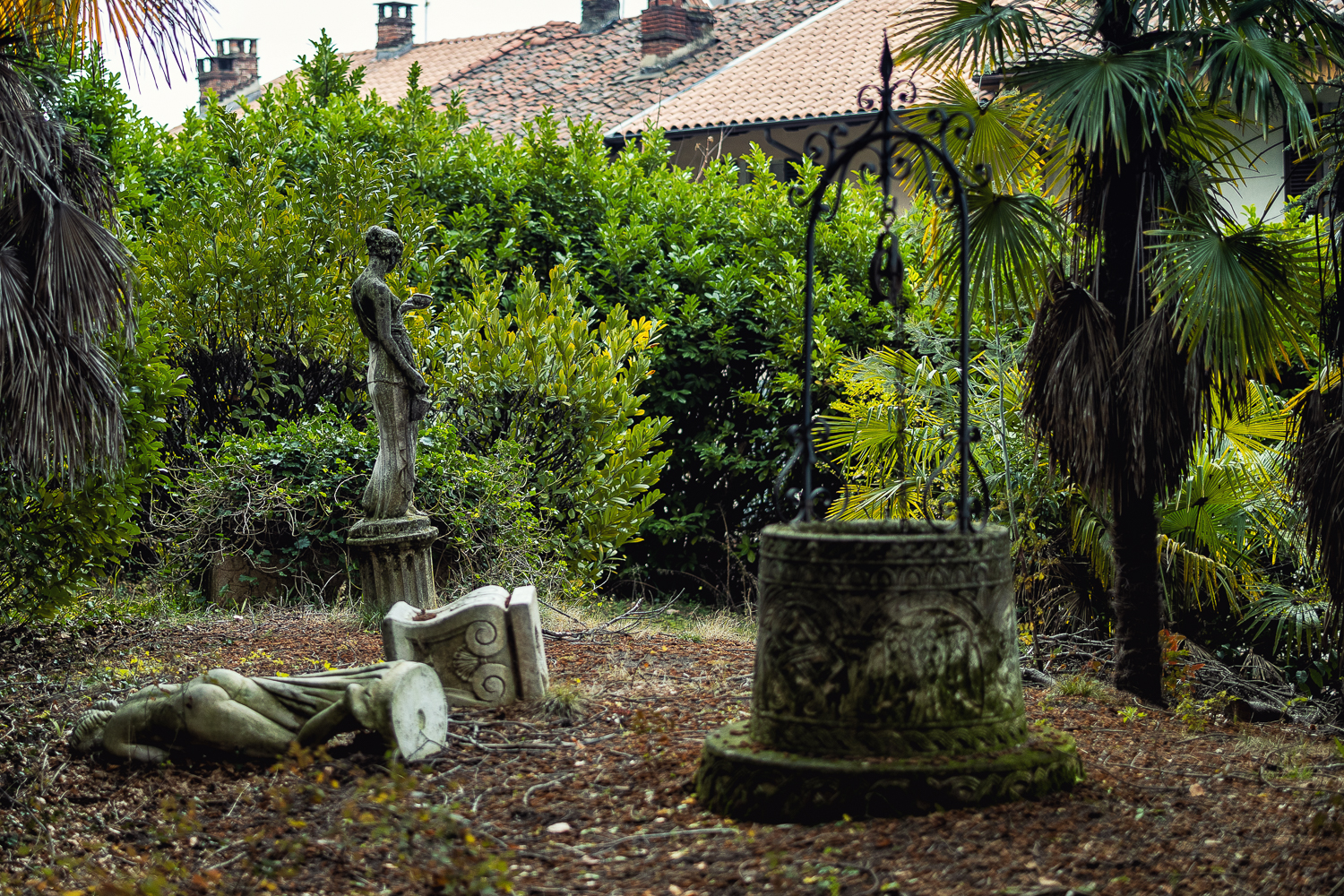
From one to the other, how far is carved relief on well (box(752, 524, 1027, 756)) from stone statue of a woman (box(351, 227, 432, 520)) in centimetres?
368

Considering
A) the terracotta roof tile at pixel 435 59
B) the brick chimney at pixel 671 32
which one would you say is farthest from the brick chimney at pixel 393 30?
the brick chimney at pixel 671 32

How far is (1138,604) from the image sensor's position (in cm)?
666

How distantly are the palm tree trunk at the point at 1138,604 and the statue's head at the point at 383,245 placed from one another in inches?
169

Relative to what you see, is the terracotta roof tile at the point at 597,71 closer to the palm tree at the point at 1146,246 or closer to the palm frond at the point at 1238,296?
the palm tree at the point at 1146,246

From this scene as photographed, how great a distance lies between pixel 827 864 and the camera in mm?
3693

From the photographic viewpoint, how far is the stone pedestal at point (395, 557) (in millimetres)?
7305

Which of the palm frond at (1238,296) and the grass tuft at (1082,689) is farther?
the grass tuft at (1082,689)

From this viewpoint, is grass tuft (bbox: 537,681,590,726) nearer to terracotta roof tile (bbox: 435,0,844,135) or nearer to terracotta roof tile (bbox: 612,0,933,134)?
terracotta roof tile (bbox: 612,0,933,134)

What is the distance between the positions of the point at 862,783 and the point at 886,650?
0.43 meters

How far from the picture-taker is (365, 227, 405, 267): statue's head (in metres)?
7.22

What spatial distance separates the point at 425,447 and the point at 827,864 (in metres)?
5.90

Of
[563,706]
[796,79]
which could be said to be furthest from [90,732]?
[796,79]

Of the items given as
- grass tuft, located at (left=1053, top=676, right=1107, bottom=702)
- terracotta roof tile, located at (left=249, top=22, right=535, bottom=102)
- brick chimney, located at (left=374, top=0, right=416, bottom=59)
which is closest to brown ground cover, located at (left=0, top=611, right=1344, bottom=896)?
grass tuft, located at (left=1053, top=676, right=1107, bottom=702)

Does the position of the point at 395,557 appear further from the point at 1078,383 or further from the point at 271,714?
the point at 1078,383
